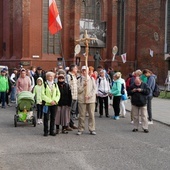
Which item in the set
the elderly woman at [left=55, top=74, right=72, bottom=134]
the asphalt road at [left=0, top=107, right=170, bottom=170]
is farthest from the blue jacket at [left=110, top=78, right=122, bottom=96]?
the elderly woman at [left=55, top=74, right=72, bottom=134]

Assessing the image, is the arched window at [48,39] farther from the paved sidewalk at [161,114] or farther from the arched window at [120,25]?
the paved sidewalk at [161,114]

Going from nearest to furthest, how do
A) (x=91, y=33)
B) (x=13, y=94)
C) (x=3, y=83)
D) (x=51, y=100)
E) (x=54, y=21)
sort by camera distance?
1. (x=51, y=100)
2. (x=3, y=83)
3. (x=54, y=21)
4. (x=13, y=94)
5. (x=91, y=33)

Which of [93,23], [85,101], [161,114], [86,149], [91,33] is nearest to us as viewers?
[86,149]

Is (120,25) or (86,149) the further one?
(120,25)

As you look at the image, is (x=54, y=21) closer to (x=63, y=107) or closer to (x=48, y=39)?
(x=63, y=107)

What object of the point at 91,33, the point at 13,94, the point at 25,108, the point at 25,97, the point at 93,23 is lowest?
the point at 13,94

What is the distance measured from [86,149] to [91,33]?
26.0 m

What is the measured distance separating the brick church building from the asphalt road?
19.8 meters

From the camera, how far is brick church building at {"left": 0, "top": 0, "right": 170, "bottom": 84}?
30500 millimetres

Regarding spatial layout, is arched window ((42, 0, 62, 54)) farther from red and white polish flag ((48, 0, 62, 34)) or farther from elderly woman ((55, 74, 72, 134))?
elderly woman ((55, 74, 72, 134))

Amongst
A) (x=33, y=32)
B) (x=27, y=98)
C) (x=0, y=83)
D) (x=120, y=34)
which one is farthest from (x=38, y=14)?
(x=27, y=98)

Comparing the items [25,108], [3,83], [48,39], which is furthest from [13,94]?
[48,39]

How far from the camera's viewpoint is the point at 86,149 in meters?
8.33

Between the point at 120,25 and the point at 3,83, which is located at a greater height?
the point at 120,25
